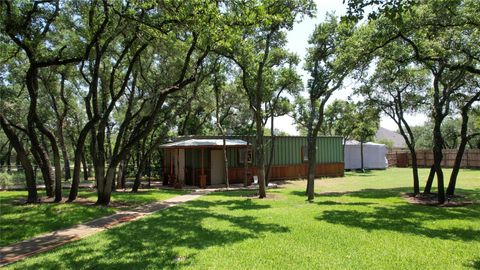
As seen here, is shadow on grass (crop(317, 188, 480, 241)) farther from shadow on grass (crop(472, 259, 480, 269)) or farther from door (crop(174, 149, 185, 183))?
door (crop(174, 149, 185, 183))

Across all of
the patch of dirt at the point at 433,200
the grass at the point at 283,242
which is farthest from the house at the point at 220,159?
the grass at the point at 283,242

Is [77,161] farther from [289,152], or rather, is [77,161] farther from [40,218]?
[289,152]

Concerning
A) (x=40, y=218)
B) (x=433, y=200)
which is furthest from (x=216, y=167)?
(x=40, y=218)

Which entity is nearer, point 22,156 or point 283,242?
point 283,242

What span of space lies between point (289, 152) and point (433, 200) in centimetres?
Answer: 1442

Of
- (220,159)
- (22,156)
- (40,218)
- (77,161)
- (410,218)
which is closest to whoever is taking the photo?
(40,218)

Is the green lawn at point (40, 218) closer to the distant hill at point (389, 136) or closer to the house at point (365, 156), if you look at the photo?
the house at point (365, 156)

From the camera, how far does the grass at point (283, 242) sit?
618 centimetres

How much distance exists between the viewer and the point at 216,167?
2455cm

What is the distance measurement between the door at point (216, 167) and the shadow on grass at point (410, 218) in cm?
1251

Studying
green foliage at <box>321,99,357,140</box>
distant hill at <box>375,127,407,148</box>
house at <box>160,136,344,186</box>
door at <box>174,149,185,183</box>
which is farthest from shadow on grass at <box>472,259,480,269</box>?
distant hill at <box>375,127,407,148</box>

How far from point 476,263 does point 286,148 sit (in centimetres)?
2268

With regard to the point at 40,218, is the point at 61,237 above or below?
below

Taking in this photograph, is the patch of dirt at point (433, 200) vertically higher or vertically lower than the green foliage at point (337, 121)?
lower
